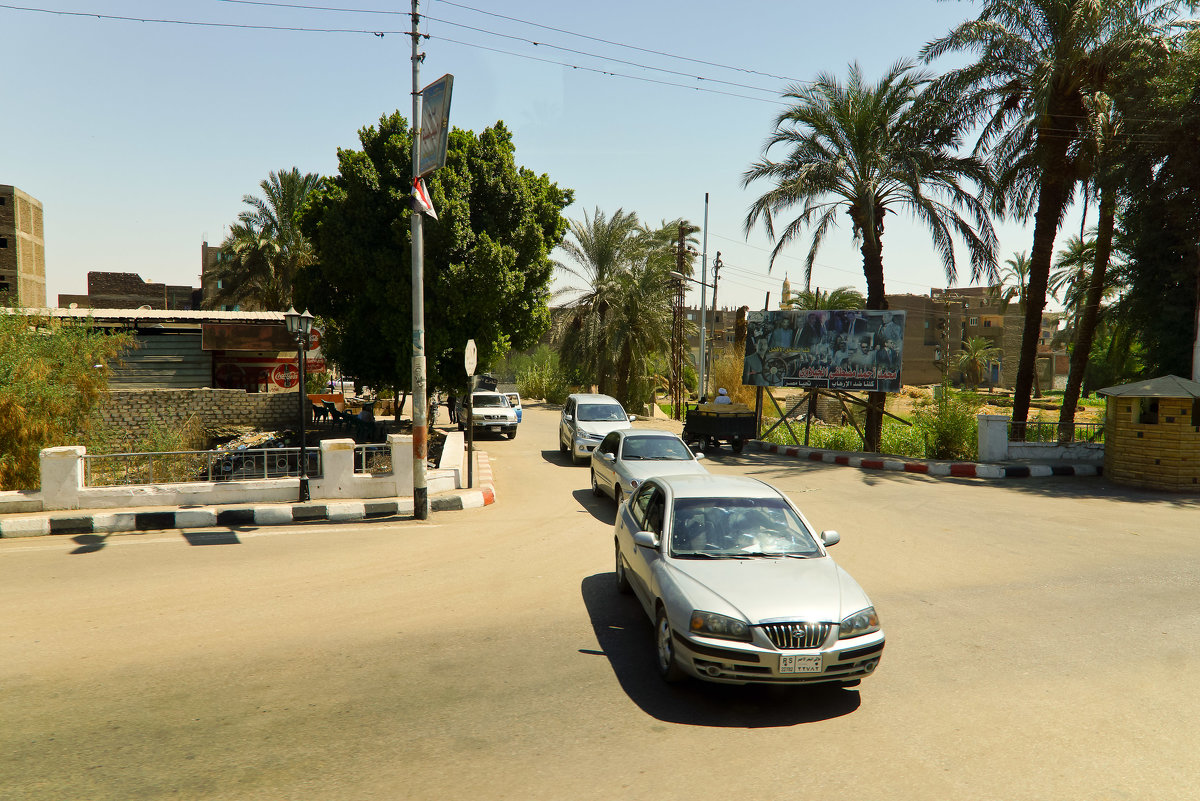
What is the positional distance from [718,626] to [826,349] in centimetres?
1866

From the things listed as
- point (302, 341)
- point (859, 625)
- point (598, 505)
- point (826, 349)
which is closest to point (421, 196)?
point (302, 341)

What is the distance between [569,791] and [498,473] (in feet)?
44.4

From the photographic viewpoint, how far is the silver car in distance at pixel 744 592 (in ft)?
16.5

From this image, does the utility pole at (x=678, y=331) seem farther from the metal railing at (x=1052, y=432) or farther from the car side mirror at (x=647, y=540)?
the car side mirror at (x=647, y=540)

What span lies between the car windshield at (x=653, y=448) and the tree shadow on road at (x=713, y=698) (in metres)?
6.37

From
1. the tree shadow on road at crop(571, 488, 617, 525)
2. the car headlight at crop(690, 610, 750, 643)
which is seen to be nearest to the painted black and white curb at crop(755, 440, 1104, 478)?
the tree shadow on road at crop(571, 488, 617, 525)

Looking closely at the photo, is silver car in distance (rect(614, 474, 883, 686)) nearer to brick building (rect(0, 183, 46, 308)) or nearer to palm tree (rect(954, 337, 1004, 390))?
brick building (rect(0, 183, 46, 308))

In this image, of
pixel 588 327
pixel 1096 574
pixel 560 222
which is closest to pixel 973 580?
pixel 1096 574

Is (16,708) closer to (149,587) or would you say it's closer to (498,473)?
(149,587)

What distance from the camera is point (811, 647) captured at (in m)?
5.02

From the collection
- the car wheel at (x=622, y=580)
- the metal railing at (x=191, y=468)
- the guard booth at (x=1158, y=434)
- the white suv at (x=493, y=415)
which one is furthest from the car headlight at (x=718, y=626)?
the white suv at (x=493, y=415)

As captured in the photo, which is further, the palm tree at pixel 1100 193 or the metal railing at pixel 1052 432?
the palm tree at pixel 1100 193

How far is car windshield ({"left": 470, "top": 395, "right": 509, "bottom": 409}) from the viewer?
86.1ft

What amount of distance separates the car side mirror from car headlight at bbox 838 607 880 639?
5.51 ft
